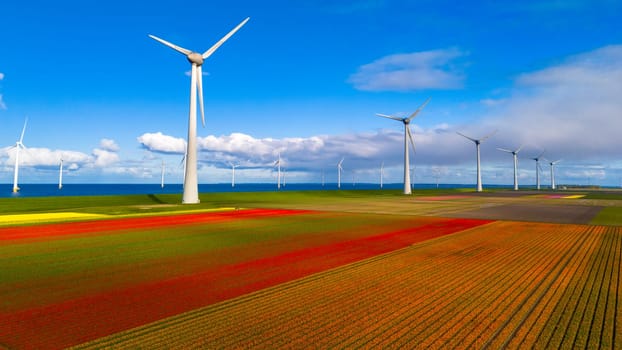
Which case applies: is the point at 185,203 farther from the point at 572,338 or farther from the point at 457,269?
the point at 572,338

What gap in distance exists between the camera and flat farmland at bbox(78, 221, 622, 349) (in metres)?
9.30

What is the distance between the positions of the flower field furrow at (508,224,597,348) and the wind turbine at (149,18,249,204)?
181 feet

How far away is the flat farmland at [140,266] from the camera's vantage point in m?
10.8

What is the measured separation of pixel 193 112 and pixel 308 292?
5502cm

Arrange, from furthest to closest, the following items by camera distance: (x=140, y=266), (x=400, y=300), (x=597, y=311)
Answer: (x=140, y=266) < (x=400, y=300) < (x=597, y=311)

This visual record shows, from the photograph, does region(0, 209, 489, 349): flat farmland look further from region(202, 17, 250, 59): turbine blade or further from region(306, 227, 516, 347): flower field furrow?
region(202, 17, 250, 59): turbine blade

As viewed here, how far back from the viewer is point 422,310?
11531 millimetres

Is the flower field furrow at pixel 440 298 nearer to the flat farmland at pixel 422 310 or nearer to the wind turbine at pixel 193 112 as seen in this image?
the flat farmland at pixel 422 310

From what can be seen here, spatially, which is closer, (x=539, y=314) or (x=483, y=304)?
(x=539, y=314)

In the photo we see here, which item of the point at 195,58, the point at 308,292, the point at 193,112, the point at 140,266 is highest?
the point at 195,58

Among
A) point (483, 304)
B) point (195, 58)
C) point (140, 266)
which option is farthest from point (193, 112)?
point (483, 304)

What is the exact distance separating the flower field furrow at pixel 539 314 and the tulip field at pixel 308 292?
0.15 feet

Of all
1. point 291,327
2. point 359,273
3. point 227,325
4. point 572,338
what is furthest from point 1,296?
point 572,338

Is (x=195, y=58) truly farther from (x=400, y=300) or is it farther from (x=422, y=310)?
(x=422, y=310)
